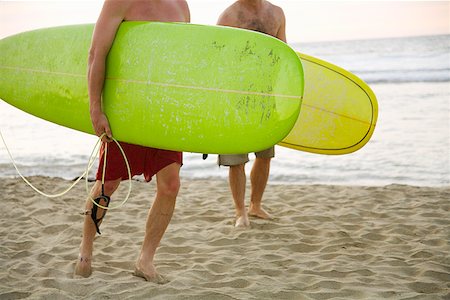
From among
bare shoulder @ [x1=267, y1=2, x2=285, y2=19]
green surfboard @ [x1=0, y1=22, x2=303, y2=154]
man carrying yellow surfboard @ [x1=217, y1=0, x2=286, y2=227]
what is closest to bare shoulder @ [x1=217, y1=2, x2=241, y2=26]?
man carrying yellow surfboard @ [x1=217, y1=0, x2=286, y2=227]

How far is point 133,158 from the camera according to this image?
275cm

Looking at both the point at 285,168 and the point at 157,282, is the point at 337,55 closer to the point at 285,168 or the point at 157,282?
the point at 285,168

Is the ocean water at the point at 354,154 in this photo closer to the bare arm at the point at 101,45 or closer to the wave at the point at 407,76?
the wave at the point at 407,76

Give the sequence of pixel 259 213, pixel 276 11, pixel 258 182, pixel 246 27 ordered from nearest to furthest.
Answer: pixel 246 27 → pixel 276 11 → pixel 258 182 → pixel 259 213

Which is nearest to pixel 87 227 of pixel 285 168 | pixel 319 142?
pixel 319 142

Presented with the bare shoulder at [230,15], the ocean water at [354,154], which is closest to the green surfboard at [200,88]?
the bare shoulder at [230,15]

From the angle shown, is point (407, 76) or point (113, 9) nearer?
point (113, 9)

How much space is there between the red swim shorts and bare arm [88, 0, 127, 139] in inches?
7.6

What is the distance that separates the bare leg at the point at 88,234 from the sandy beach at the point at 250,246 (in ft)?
0.26

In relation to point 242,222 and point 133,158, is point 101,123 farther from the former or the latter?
point 242,222

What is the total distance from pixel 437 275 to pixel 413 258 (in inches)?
12.7

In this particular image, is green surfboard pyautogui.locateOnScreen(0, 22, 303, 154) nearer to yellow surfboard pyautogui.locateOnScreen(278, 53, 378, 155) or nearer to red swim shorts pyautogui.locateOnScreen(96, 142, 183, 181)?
red swim shorts pyautogui.locateOnScreen(96, 142, 183, 181)

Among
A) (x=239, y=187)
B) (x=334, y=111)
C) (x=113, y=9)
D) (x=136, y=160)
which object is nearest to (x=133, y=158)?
(x=136, y=160)

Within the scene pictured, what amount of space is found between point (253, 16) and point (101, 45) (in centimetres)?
140
